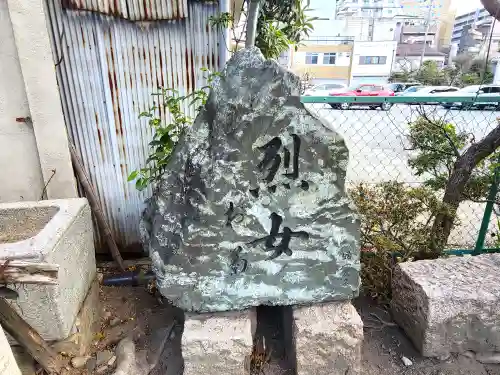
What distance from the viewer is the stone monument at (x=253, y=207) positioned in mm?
2072

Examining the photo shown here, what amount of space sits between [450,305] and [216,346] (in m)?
1.55

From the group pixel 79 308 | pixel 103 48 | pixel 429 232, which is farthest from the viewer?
pixel 103 48

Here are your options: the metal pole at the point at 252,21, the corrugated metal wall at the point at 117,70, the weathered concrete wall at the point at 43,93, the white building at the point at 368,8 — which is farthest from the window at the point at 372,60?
the weathered concrete wall at the point at 43,93

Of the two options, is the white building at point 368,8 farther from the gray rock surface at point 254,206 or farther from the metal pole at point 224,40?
the gray rock surface at point 254,206

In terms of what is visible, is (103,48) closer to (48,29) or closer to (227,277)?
(48,29)

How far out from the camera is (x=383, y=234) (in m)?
2.98

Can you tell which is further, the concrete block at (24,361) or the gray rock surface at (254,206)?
the concrete block at (24,361)

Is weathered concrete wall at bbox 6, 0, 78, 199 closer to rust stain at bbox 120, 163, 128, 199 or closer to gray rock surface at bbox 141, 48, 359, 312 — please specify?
rust stain at bbox 120, 163, 128, 199

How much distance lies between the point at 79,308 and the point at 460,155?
10.9 feet

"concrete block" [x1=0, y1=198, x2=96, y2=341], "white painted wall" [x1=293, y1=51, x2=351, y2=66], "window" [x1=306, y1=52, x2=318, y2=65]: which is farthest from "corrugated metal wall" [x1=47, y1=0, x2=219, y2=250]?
"window" [x1=306, y1=52, x2=318, y2=65]

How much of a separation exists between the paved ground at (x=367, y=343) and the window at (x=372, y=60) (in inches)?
1046

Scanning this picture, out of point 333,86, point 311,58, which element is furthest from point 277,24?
point 311,58

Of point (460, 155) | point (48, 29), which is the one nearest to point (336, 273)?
point (460, 155)

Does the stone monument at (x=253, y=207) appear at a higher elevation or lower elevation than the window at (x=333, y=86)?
higher
